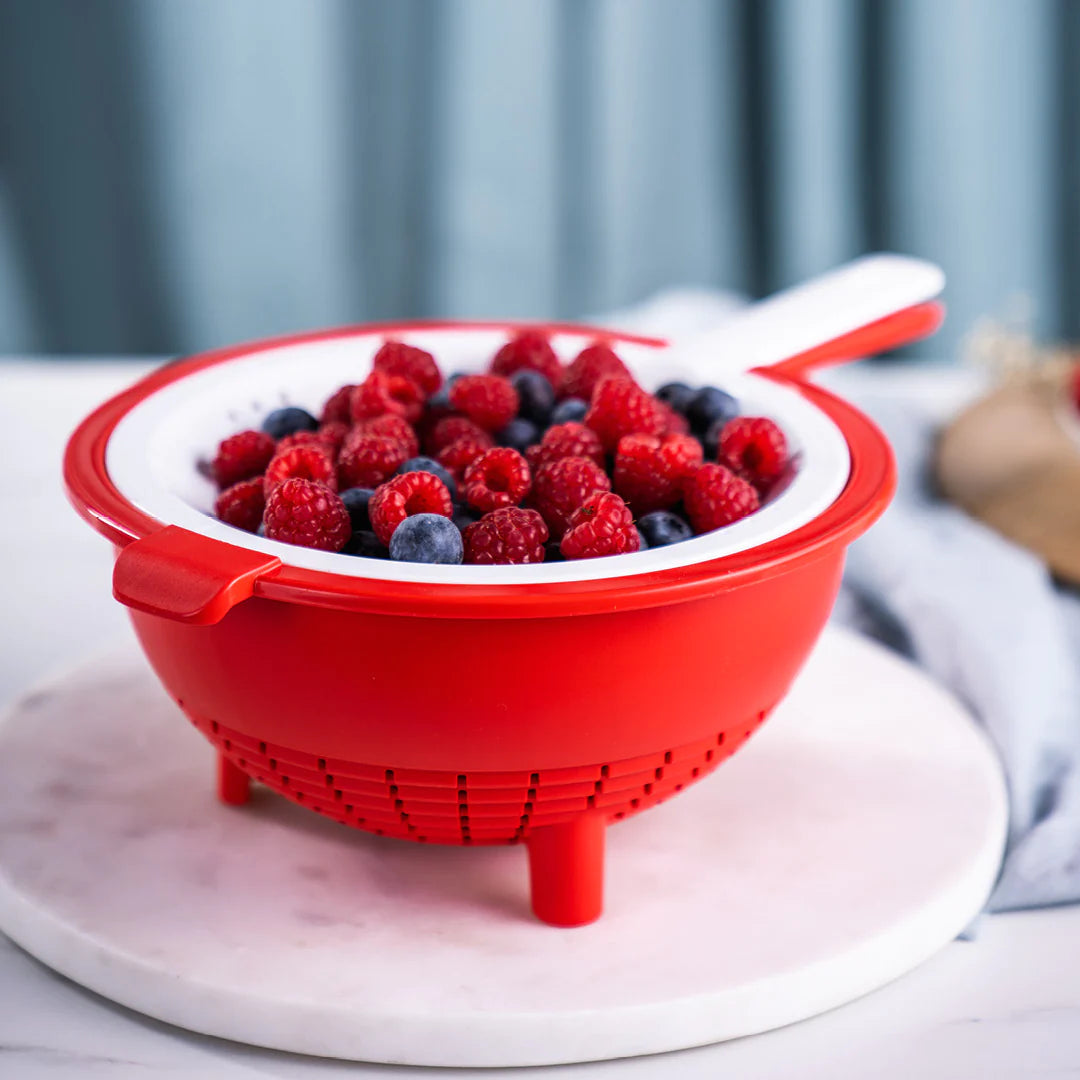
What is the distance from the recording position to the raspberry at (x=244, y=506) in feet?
2.32

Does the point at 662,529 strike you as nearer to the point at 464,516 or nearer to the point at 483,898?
the point at 464,516

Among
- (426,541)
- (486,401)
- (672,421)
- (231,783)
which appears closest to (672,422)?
(672,421)

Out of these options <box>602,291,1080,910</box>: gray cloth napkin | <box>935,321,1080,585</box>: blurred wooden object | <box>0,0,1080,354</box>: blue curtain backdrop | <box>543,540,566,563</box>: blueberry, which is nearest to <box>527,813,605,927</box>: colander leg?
<box>543,540,566,563</box>: blueberry

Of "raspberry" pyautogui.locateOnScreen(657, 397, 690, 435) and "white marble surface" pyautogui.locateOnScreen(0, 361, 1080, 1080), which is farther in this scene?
"raspberry" pyautogui.locateOnScreen(657, 397, 690, 435)

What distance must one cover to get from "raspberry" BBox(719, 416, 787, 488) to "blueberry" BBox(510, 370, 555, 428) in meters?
0.12

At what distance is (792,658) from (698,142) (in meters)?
1.67

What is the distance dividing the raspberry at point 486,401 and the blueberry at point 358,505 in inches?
4.3

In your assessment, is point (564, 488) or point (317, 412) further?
point (317, 412)

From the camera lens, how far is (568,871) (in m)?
0.70

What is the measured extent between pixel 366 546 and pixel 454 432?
13 centimetres

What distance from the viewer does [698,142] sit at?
2.21 meters

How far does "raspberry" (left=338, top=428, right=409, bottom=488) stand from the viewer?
28.6 inches

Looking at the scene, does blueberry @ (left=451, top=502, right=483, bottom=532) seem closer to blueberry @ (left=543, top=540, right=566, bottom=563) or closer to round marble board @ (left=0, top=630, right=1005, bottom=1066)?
blueberry @ (left=543, top=540, right=566, bottom=563)

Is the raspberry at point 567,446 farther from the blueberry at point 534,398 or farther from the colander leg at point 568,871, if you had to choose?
the colander leg at point 568,871
